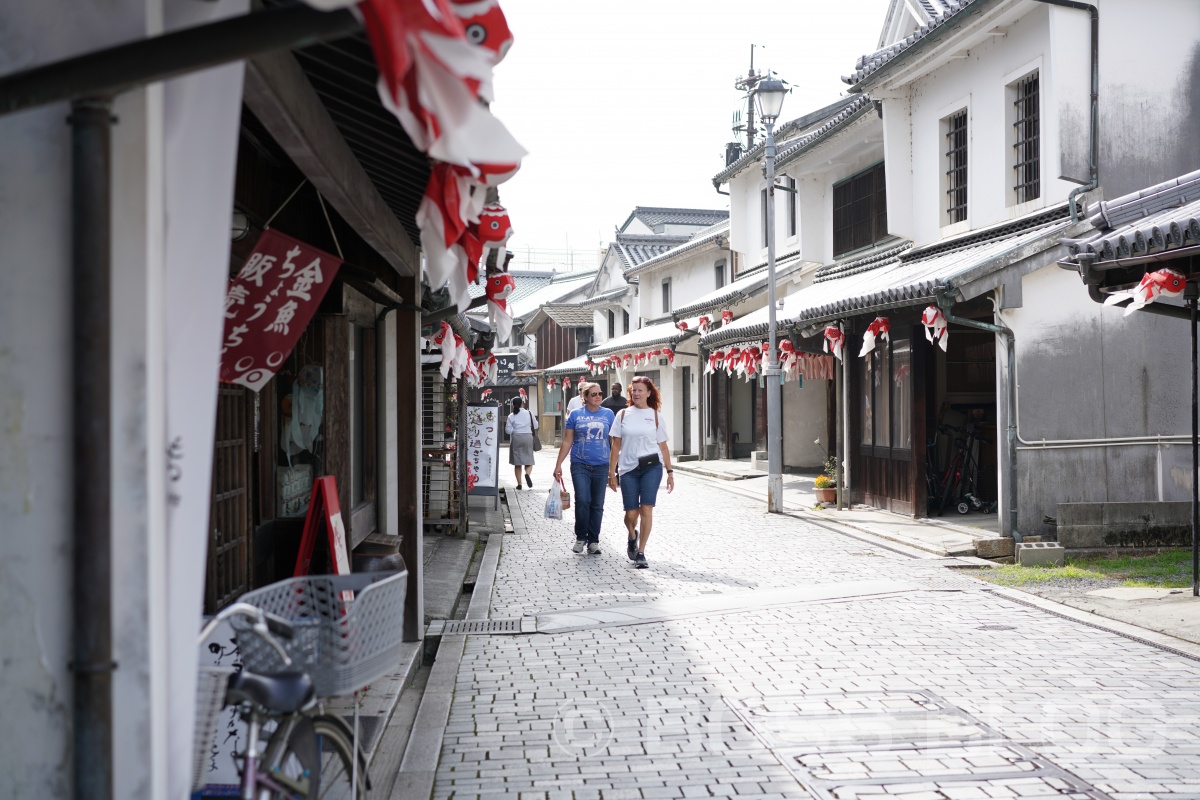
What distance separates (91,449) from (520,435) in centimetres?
2120

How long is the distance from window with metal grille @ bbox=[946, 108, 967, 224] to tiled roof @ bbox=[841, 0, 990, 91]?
128 cm

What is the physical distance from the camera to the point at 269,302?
18.2 feet

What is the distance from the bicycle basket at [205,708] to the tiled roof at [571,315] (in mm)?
47659

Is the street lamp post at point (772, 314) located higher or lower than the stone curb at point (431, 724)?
higher

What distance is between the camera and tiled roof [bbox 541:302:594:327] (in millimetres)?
51094

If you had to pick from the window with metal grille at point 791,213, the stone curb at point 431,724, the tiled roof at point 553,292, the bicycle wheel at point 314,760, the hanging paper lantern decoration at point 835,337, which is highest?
the tiled roof at point 553,292

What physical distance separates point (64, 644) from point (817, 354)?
58.4ft

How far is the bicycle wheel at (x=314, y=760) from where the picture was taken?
11.2 feet

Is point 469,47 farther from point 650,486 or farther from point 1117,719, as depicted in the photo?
point 650,486

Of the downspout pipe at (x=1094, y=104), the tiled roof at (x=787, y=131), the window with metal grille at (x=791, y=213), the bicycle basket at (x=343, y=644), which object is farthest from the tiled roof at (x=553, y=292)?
the bicycle basket at (x=343, y=644)

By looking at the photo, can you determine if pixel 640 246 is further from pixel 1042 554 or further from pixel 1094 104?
pixel 1042 554

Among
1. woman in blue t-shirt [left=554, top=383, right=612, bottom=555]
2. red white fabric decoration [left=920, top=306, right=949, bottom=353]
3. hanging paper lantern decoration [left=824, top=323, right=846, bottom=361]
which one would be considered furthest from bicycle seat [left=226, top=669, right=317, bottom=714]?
hanging paper lantern decoration [left=824, top=323, right=846, bottom=361]

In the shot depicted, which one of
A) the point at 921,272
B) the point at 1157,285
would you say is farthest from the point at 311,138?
the point at 921,272

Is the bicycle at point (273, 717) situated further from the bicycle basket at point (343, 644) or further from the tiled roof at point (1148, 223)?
the tiled roof at point (1148, 223)
